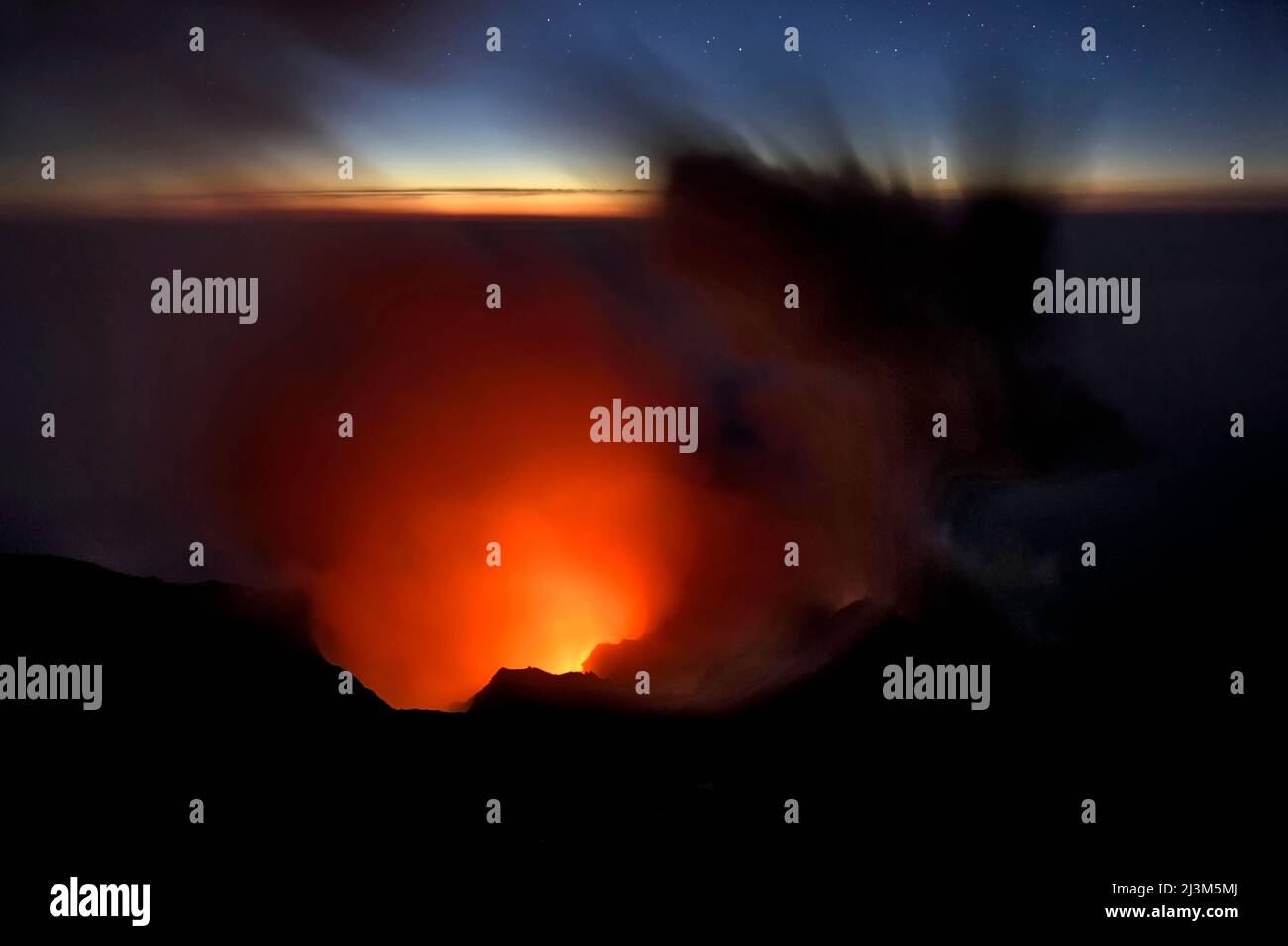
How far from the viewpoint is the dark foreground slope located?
3926 millimetres

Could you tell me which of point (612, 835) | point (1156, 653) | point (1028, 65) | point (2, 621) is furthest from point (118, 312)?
point (1156, 653)

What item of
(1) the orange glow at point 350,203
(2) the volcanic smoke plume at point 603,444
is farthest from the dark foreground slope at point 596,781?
(1) the orange glow at point 350,203

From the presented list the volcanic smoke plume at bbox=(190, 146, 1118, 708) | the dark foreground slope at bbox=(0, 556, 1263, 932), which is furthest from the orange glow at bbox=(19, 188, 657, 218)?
the dark foreground slope at bbox=(0, 556, 1263, 932)

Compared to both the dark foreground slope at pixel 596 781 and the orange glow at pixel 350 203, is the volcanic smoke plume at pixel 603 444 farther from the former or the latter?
the dark foreground slope at pixel 596 781

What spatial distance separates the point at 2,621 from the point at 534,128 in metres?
2.40

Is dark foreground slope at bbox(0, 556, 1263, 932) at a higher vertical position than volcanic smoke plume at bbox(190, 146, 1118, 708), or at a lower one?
lower

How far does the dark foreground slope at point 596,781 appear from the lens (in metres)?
3.93

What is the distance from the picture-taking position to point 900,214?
3898 millimetres

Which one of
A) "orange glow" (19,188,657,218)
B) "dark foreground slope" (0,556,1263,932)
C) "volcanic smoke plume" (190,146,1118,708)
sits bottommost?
"dark foreground slope" (0,556,1263,932)

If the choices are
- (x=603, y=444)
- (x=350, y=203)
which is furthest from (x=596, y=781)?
(x=350, y=203)

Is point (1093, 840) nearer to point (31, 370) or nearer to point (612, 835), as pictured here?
point (612, 835)

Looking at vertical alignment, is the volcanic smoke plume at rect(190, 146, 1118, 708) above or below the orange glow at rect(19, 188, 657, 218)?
below

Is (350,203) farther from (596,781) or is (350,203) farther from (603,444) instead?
(596,781)

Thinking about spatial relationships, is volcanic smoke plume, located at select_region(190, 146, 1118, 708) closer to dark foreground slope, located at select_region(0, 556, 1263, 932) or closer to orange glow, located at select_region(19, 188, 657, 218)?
orange glow, located at select_region(19, 188, 657, 218)
